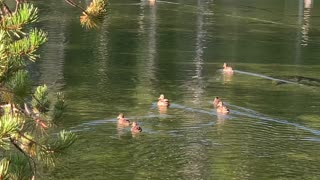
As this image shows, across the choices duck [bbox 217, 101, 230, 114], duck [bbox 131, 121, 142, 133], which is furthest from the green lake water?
duck [bbox 217, 101, 230, 114]

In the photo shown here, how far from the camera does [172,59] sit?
82.2 feet

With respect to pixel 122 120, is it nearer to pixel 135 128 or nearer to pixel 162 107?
pixel 135 128

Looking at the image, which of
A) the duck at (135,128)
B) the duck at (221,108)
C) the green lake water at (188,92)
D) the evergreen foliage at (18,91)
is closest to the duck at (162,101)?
the green lake water at (188,92)

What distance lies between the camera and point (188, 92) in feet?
65.1

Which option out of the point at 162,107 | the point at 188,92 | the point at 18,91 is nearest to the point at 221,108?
the point at 162,107

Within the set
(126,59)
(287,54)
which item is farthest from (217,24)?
(126,59)

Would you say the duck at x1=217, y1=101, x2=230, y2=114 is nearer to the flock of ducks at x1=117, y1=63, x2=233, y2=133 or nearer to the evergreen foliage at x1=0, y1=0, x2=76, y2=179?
the flock of ducks at x1=117, y1=63, x2=233, y2=133

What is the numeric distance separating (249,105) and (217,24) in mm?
14800

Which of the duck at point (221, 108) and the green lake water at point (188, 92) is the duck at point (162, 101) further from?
the duck at point (221, 108)

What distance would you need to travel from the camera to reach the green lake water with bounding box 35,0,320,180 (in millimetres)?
13969

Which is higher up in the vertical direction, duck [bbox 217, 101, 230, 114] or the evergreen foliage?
the evergreen foliage

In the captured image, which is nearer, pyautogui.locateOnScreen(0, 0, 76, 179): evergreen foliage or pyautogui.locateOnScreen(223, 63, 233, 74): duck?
pyautogui.locateOnScreen(0, 0, 76, 179): evergreen foliage

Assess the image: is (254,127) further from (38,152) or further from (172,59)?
(38,152)

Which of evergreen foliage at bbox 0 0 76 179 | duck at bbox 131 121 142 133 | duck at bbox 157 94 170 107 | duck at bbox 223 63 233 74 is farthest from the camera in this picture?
duck at bbox 223 63 233 74
